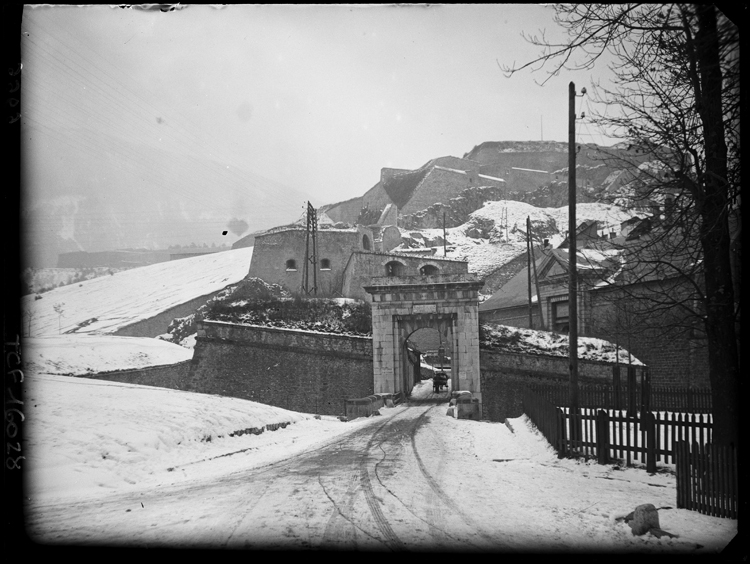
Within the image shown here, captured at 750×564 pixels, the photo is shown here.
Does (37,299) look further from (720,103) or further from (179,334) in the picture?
(179,334)

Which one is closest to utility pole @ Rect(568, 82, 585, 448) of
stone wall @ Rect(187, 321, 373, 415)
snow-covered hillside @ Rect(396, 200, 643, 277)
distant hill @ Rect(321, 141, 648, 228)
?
stone wall @ Rect(187, 321, 373, 415)

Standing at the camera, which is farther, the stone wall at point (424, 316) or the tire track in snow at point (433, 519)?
the stone wall at point (424, 316)

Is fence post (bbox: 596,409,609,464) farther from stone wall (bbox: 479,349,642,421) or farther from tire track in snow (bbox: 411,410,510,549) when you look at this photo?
stone wall (bbox: 479,349,642,421)

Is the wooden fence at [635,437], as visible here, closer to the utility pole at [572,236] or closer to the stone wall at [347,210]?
the utility pole at [572,236]

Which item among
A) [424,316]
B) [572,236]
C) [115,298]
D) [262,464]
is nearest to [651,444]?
[572,236]

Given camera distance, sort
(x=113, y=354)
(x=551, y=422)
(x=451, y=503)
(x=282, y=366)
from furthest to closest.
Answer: (x=282, y=366), (x=113, y=354), (x=551, y=422), (x=451, y=503)

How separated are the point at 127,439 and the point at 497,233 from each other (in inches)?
2302

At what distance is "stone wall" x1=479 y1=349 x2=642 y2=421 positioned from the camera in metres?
25.8

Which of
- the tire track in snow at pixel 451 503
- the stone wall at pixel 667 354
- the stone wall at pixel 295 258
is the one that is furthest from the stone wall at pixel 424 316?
the stone wall at pixel 295 258

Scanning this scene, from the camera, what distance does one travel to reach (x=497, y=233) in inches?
2504

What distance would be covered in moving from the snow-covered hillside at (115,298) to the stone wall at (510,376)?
15077 mm

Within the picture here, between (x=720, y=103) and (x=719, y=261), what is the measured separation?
2119mm

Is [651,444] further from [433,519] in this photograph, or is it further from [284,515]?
[284,515]

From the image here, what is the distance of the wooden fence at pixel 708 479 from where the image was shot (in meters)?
6.08
